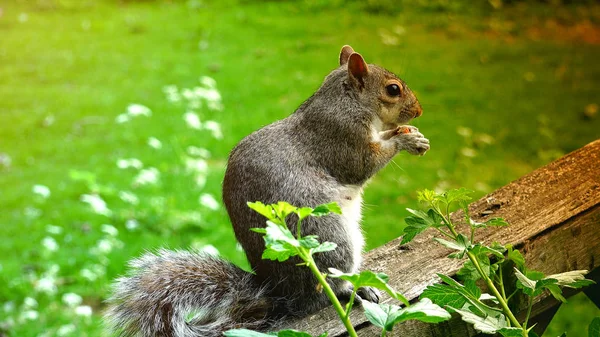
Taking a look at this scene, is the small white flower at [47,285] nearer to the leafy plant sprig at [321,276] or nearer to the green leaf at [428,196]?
the green leaf at [428,196]

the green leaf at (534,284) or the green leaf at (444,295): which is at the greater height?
the green leaf at (444,295)

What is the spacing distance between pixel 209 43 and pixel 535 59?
265 centimetres

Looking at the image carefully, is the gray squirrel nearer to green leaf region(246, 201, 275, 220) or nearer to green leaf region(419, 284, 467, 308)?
green leaf region(419, 284, 467, 308)

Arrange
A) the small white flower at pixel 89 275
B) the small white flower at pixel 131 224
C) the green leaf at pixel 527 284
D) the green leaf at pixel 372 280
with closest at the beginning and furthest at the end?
the green leaf at pixel 372 280 < the green leaf at pixel 527 284 < the small white flower at pixel 89 275 < the small white flower at pixel 131 224

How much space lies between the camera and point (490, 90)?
534 centimetres

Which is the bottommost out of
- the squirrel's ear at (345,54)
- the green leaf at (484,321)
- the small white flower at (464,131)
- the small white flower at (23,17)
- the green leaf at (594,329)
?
the green leaf at (594,329)

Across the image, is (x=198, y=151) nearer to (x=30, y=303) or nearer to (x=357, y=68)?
(x=30, y=303)

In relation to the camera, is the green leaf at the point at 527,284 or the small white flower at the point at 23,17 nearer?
the green leaf at the point at 527,284

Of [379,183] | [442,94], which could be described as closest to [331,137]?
[379,183]

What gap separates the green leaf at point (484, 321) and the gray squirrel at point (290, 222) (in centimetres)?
51

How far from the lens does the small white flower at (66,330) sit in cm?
294

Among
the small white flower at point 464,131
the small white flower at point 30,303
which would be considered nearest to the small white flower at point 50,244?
the small white flower at point 30,303

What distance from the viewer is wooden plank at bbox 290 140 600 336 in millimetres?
1225

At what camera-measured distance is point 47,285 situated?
10.1ft
